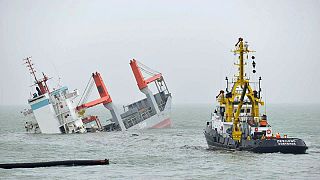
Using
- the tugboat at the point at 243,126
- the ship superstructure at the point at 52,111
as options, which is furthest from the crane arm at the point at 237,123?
the ship superstructure at the point at 52,111

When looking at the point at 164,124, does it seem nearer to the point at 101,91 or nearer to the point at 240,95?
the point at 101,91

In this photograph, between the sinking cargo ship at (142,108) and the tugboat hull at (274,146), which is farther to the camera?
the sinking cargo ship at (142,108)

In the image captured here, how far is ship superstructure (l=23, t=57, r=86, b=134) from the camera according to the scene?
66.8 meters

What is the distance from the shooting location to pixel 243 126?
44156mm

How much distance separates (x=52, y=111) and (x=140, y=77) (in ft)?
44.2

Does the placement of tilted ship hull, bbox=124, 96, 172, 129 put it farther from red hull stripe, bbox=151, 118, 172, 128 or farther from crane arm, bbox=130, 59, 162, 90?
crane arm, bbox=130, 59, 162, 90

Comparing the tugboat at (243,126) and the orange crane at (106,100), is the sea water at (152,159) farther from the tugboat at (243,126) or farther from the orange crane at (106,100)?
the orange crane at (106,100)

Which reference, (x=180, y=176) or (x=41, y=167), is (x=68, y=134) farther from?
(x=180, y=176)

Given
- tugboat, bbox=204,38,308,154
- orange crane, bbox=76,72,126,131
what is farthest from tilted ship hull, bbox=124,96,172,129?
tugboat, bbox=204,38,308,154

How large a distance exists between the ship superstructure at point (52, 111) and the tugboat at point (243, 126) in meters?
23.4

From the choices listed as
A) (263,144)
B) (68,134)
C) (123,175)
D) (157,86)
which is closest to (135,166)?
(123,175)

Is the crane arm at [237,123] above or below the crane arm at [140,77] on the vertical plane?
below

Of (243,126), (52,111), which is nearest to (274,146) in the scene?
(243,126)

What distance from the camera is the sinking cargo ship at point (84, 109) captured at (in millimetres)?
67062
